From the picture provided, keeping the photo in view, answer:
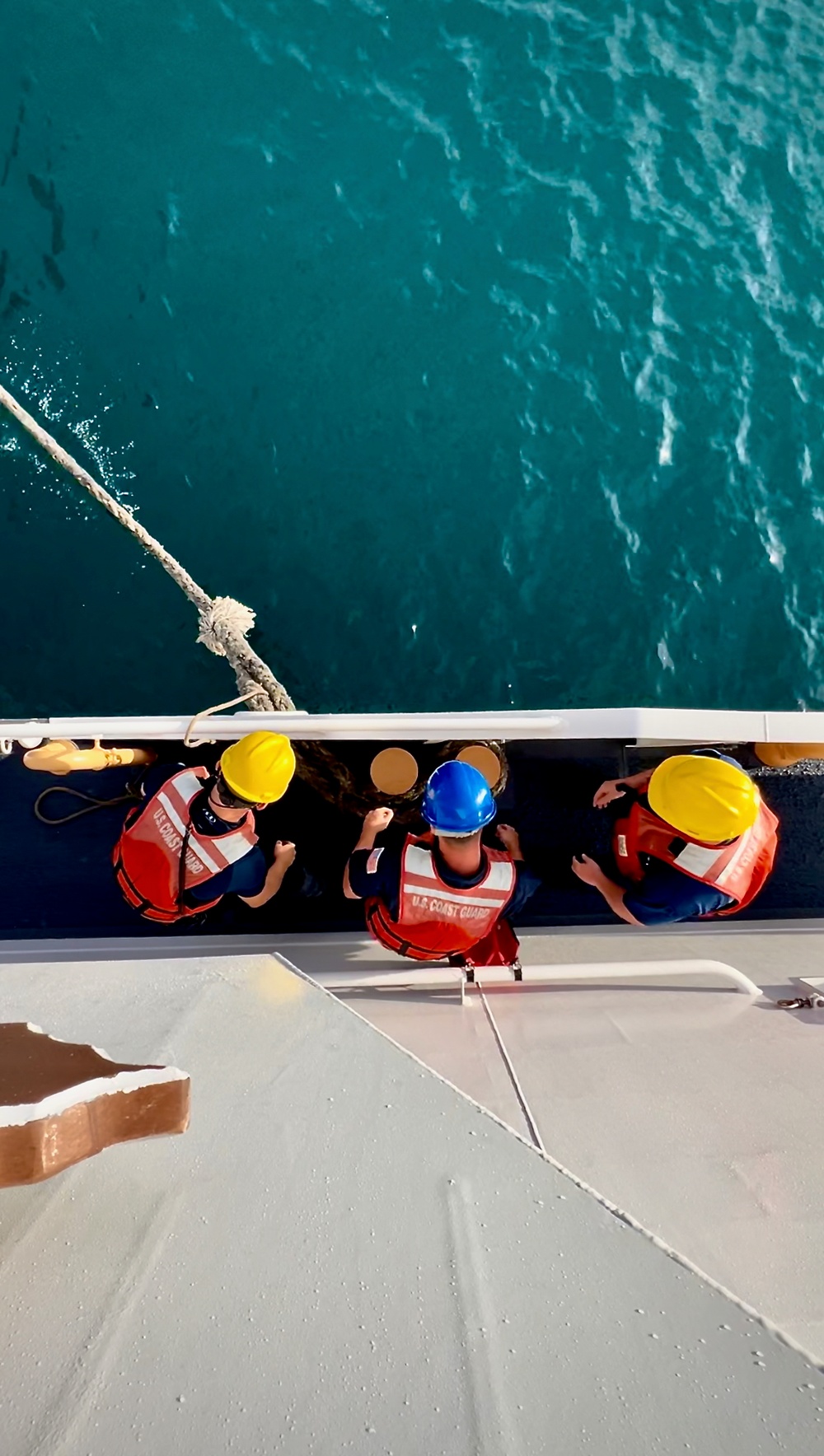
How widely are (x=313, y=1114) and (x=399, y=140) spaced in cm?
604

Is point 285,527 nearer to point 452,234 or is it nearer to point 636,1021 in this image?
point 452,234

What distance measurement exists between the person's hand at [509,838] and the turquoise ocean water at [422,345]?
147 centimetres

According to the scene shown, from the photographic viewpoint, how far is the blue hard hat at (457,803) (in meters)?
3.35

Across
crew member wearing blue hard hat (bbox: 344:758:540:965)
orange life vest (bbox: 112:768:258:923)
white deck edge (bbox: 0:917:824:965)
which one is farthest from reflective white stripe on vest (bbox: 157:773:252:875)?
white deck edge (bbox: 0:917:824:965)

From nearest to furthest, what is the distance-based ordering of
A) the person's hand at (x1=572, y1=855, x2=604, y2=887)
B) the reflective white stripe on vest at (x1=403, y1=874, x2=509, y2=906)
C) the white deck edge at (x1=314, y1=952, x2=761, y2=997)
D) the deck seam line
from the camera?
the deck seam line < the white deck edge at (x1=314, y1=952, x2=761, y2=997) < the reflective white stripe on vest at (x1=403, y1=874, x2=509, y2=906) < the person's hand at (x1=572, y1=855, x2=604, y2=887)

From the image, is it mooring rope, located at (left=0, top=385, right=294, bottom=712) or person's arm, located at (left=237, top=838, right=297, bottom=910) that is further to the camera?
mooring rope, located at (left=0, top=385, right=294, bottom=712)

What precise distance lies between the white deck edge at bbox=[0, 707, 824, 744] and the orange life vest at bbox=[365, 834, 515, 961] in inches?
22.2

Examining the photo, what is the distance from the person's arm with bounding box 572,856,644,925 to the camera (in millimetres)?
3740

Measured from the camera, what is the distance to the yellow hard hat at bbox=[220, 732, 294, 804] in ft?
11.1

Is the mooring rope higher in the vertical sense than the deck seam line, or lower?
higher

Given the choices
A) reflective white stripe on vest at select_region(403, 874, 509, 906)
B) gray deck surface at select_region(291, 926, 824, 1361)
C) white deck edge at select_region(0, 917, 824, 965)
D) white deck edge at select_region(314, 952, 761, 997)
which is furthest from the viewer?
white deck edge at select_region(0, 917, 824, 965)

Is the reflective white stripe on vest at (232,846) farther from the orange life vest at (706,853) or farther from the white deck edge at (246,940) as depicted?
the orange life vest at (706,853)

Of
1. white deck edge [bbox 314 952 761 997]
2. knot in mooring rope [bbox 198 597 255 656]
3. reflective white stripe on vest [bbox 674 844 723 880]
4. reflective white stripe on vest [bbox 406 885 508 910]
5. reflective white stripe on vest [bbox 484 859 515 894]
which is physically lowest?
white deck edge [bbox 314 952 761 997]

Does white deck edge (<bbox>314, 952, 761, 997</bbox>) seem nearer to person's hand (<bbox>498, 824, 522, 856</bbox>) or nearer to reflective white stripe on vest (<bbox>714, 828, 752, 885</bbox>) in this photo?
reflective white stripe on vest (<bbox>714, 828, 752, 885</bbox>)
